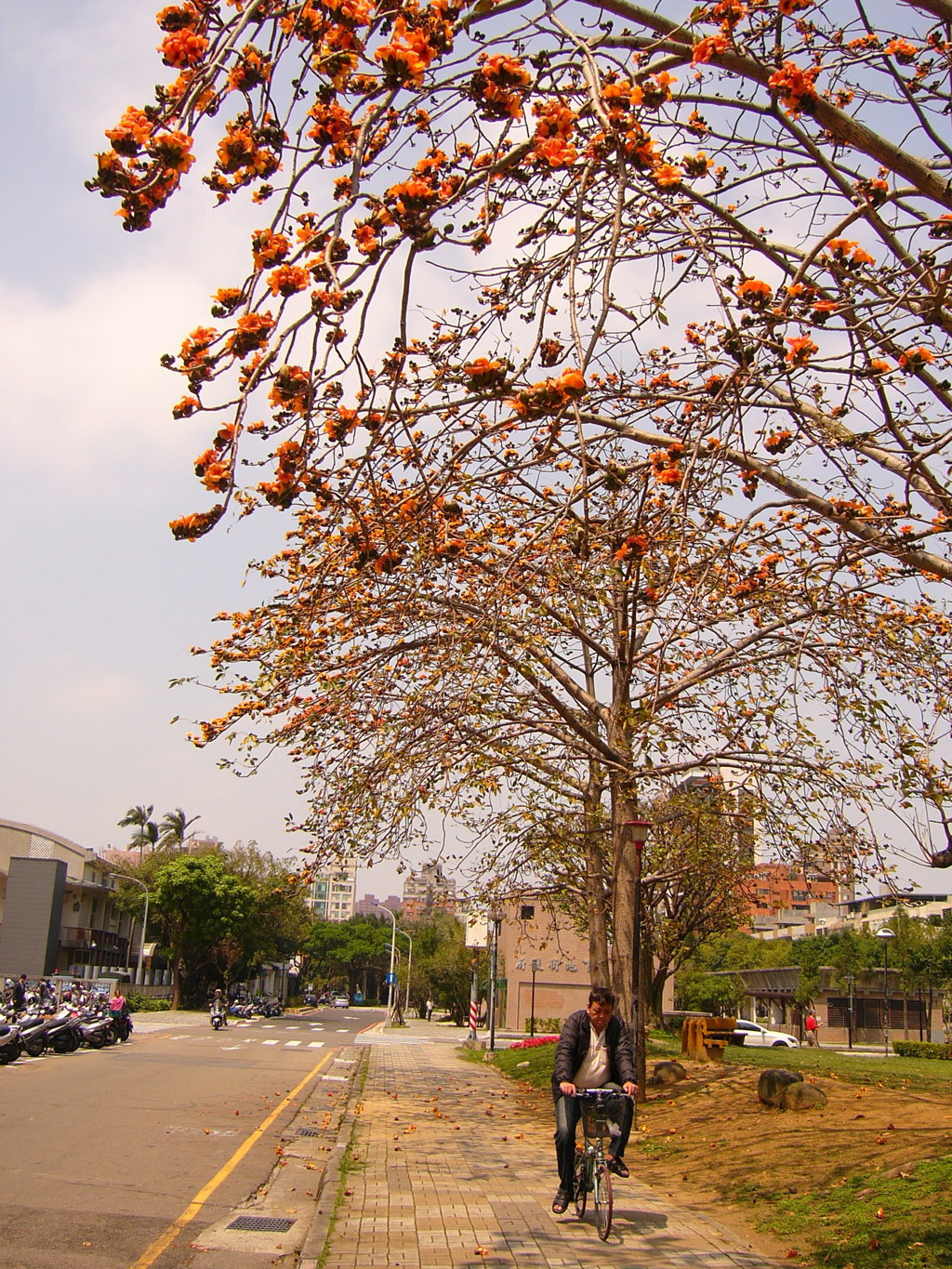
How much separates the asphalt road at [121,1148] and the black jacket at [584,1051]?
8.49ft

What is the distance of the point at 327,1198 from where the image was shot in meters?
8.13

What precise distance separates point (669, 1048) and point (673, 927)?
2.74 meters

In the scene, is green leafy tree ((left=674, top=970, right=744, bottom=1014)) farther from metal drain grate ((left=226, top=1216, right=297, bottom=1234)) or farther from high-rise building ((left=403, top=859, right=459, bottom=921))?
metal drain grate ((left=226, top=1216, right=297, bottom=1234))

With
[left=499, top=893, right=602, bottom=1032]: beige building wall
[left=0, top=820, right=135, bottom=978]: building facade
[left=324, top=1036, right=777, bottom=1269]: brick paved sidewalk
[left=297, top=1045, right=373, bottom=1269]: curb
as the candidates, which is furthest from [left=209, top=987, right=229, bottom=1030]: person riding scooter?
[left=324, top=1036, right=777, bottom=1269]: brick paved sidewalk

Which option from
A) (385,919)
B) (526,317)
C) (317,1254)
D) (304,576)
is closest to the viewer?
(317,1254)

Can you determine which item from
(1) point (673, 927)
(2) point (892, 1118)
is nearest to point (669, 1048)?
(1) point (673, 927)

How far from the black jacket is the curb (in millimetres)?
1758

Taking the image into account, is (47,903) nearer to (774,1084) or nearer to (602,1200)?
(774,1084)

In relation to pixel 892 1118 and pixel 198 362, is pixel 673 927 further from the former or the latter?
pixel 198 362

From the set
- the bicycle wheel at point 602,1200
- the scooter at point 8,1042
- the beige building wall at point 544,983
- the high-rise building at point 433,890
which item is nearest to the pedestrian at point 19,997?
the scooter at point 8,1042

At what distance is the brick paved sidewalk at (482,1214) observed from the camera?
6.60 metres

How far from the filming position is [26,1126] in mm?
11195

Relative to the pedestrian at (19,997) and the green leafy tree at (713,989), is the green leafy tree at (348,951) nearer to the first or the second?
the green leafy tree at (713,989)

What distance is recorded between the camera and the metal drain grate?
7.39m
